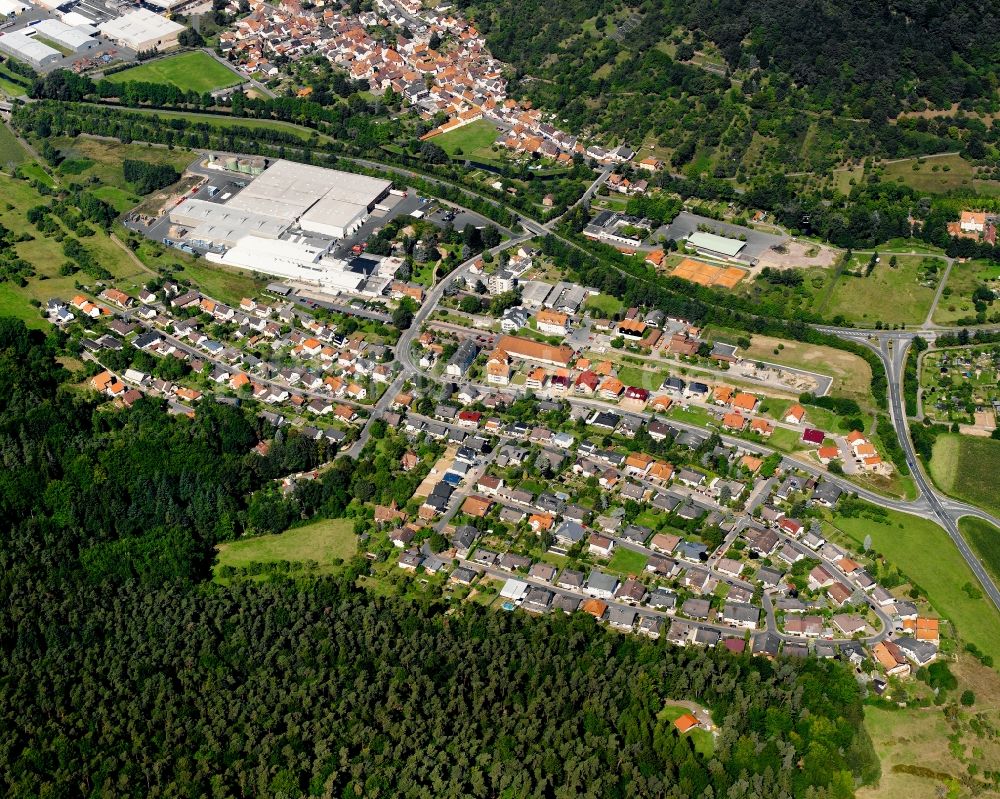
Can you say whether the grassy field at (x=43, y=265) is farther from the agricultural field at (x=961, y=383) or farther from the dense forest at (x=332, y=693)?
the agricultural field at (x=961, y=383)

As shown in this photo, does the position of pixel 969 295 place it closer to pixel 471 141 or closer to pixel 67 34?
pixel 471 141

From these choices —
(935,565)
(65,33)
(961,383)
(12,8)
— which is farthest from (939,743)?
(12,8)

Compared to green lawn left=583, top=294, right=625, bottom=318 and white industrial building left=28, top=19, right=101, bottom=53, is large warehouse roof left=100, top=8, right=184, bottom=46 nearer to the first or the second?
white industrial building left=28, top=19, right=101, bottom=53

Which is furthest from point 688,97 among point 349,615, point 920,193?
point 349,615

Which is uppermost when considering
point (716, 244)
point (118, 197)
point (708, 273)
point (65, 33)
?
point (716, 244)

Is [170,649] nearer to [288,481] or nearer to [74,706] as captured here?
[74,706]

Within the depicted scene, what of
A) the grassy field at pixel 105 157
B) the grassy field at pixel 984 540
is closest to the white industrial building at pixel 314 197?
the grassy field at pixel 105 157
